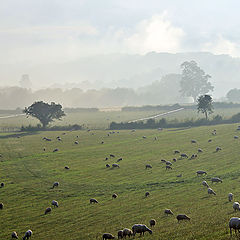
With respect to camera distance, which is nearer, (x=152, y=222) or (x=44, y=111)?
(x=152, y=222)

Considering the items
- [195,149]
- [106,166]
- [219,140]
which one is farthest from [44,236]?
[219,140]

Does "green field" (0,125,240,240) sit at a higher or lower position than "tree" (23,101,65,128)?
lower

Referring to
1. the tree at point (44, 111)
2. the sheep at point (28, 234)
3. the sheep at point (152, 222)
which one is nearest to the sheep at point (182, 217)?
the sheep at point (152, 222)

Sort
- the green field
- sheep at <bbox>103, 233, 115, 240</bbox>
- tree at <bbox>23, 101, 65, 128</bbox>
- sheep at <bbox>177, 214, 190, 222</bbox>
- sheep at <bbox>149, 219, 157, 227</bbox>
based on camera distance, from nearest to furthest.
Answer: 1. sheep at <bbox>103, 233, 115, 240</bbox>
2. sheep at <bbox>149, 219, 157, 227</bbox>
3. sheep at <bbox>177, 214, 190, 222</bbox>
4. the green field
5. tree at <bbox>23, 101, 65, 128</bbox>

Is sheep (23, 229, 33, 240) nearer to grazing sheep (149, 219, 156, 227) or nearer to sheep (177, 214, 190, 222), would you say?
grazing sheep (149, 219, 156, 227)

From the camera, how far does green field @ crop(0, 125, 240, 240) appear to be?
32.7m

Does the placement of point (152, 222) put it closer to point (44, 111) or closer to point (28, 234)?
point (28, 234)

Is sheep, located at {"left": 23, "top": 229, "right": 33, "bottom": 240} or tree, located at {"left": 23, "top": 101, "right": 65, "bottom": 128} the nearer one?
sheep, located at {"left": 23, "top": 229, "right": 33, "bottom": 240}

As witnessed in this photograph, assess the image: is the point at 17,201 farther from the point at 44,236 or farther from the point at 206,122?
the point at 206,122

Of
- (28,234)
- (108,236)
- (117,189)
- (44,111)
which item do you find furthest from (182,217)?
(44,111)

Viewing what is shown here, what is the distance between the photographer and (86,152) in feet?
266

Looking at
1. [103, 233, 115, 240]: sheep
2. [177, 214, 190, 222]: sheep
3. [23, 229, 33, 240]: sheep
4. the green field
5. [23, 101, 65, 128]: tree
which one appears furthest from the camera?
[23, 101, 65, 128]: tree

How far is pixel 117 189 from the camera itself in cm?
4847

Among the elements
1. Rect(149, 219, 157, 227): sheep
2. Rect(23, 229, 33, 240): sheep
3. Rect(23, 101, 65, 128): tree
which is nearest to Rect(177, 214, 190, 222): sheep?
Rect(149, 219, 157, 227): sheep
